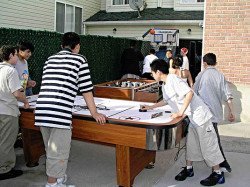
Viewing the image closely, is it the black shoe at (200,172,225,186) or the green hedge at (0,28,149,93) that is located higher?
the green hedge at (0,28,149,93)

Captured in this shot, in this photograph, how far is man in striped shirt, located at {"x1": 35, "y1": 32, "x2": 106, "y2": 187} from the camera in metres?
3.61

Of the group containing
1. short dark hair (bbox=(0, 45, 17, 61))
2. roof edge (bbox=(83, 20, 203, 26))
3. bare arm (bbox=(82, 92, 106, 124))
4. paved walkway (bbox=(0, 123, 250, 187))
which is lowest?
paved walkway (bbox=(0, 123, 250, 187))

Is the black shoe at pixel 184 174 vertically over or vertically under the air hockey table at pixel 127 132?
under

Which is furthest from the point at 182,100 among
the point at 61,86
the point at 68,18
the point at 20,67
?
the point at 68,18

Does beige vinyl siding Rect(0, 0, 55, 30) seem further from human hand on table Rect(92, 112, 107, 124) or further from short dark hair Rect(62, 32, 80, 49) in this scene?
human hand on table Rect(92, 112, 107, 124)

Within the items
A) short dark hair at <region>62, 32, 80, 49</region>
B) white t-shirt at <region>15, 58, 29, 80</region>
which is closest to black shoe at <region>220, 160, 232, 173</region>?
short dark hair at <region>62, 32, 80, 49</region>

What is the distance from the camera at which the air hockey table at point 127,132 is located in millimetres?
3611

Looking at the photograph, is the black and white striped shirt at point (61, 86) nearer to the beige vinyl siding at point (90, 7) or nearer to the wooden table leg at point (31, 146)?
the wooden table leg at point (31, 146)

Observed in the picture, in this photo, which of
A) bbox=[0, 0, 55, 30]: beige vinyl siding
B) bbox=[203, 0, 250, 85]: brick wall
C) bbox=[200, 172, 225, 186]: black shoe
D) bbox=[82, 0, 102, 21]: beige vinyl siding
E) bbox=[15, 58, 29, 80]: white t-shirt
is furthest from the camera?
bbox=[82, 0, 102, 21]: beige vinyl siding

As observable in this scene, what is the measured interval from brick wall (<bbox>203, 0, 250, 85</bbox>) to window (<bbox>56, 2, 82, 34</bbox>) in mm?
7404

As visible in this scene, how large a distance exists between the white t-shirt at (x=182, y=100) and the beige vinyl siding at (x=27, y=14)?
8421 mm

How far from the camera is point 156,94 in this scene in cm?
688

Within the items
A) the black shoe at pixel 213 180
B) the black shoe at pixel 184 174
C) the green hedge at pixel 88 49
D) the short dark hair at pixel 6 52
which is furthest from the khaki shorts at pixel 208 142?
the green hedge at pixel 88 49

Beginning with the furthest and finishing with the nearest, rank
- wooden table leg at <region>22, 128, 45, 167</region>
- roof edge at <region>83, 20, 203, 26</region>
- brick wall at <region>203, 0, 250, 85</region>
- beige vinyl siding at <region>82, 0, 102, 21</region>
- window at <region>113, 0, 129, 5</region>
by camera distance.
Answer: window at <region>113, 0, 129, 5</region>
beige vinyl siding at <region>82, 0, 102, 21</region>
roof edge at <region>83, 20, 203, 26</region>
brick wall at <region>203, 0, 250, 85</region>
wooden table leg at <region>22, 128, 45, 167</region>
